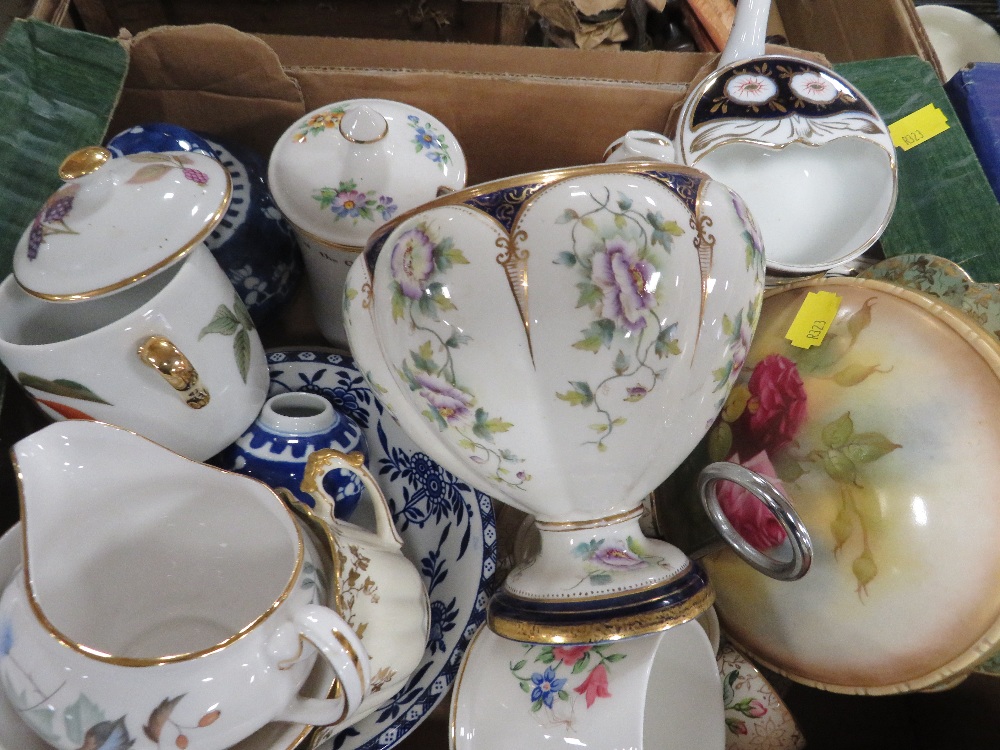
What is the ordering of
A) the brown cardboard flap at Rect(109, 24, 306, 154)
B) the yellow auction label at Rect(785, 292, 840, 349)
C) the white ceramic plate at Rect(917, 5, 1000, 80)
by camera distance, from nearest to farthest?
the yellow auction label at Rect(785, 292, 840, 349) < the brown cardboard flap at Rect(109, 24, 306, 154) < the white ceramic plate at Rect(917, 5, 1000, 80)

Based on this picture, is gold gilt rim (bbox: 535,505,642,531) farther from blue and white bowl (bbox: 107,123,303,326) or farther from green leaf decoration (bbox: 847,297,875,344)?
blue and white bowl (bbox: 107,123,303,326)

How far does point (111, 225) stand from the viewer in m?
0.46

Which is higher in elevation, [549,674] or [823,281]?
[823,281]

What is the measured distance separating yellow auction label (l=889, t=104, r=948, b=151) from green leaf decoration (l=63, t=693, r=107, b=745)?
919 millimetres

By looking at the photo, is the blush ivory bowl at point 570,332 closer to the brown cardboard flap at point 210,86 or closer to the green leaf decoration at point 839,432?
the green leaf decoration at point 839,432

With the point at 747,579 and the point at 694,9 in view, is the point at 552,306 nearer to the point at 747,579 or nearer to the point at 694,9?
the point at 747,579

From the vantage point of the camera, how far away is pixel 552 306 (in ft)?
1.23

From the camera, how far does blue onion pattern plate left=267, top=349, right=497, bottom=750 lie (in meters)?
0.55

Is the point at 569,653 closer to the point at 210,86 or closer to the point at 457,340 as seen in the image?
the point at 457,340

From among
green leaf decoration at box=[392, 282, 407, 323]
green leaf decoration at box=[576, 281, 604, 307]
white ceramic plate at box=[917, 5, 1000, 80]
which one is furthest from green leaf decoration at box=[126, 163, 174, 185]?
white ceramic plate at box=[917, 5, 1000, 80]

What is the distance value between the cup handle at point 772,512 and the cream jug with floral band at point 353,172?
313mm

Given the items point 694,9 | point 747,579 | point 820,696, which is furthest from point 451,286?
point 694,9

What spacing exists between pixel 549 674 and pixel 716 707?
0.16m

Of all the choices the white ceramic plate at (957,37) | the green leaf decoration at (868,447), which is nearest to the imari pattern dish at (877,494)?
the green leaf decoration at (868,447)
